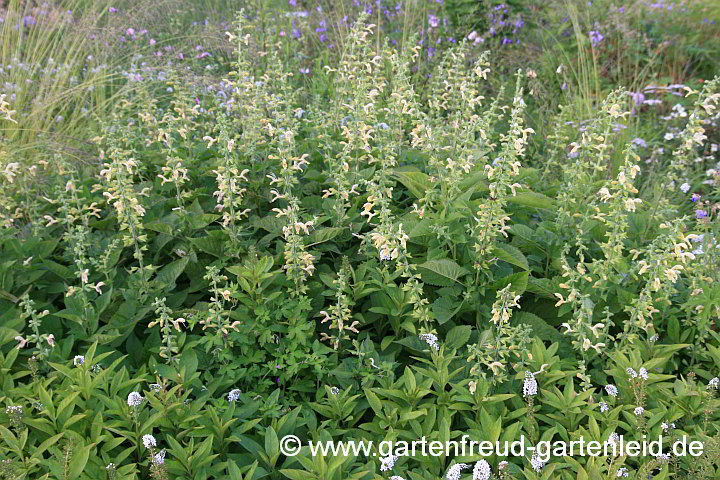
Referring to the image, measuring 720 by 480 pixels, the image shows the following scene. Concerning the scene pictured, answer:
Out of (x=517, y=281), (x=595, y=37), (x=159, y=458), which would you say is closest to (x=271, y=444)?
(x=159, y=458)

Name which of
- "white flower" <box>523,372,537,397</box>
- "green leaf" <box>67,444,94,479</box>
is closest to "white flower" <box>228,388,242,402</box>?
"green leaf" <box>67,444,94,479</box>

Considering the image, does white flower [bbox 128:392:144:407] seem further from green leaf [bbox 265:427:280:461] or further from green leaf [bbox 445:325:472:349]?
green leaf [bbox 445:325:472:349]

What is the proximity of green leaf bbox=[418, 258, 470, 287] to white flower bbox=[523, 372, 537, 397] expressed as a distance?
0.47m

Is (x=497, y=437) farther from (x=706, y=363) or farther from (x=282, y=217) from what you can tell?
(x=282, y=217)

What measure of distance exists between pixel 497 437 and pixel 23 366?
1.72 meters

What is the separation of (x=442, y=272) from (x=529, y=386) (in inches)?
21.7

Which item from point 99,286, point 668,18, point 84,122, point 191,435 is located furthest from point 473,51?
point 191,435

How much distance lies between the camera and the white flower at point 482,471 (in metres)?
1.87

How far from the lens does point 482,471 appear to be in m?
1.87

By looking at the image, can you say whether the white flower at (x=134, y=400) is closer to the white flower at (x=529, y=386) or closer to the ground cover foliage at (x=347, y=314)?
the ground cover foliage at (x=347, y=314)

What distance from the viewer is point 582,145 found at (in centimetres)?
288

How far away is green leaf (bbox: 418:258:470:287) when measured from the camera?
2.50 metres

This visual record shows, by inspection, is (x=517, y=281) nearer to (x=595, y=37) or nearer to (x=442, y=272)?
(x=442, y=272)

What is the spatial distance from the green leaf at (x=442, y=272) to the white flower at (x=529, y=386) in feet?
1.53
